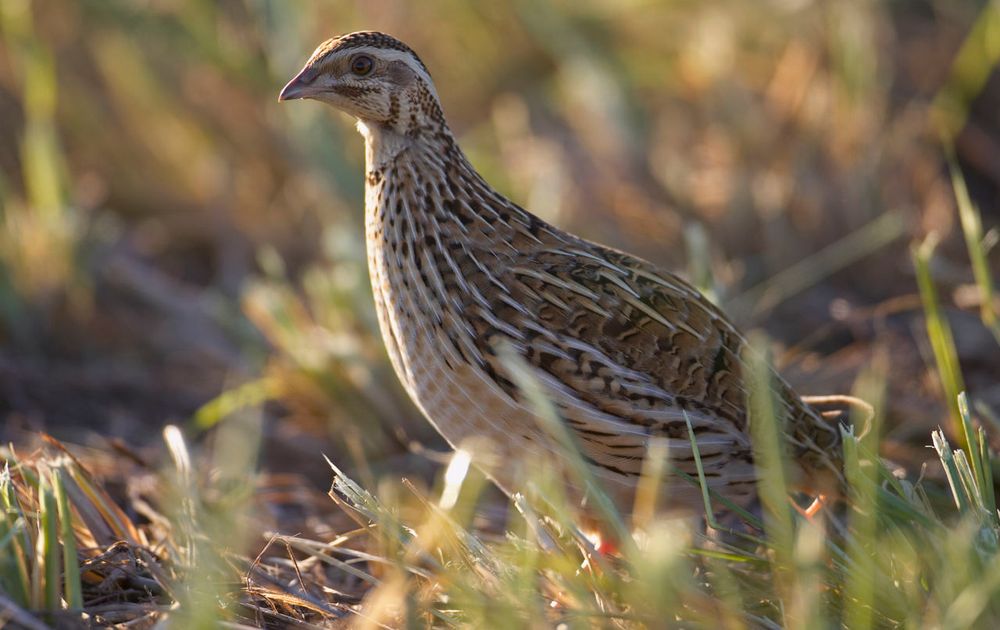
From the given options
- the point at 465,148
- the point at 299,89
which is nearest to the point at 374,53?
the point at 299,89

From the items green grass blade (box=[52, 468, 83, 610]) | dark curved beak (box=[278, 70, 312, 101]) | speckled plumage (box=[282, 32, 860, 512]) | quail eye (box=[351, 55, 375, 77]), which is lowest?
green grass blade (box=[52, 468, 83, 610])

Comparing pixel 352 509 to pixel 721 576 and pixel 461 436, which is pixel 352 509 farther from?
pixel 721 576

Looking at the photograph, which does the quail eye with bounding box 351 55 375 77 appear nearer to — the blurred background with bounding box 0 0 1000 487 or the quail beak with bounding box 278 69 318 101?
the quail beak with bounding box 278 69 318 101

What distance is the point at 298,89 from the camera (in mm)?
3336

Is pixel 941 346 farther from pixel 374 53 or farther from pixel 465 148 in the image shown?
pixel 465 148

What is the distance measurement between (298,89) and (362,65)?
0.62ft

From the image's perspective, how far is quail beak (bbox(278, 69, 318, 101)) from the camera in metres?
3.32

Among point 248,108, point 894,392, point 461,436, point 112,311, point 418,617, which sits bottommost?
point 418,617

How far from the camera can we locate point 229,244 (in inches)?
245

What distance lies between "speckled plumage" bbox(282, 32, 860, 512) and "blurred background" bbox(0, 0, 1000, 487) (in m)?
0.79

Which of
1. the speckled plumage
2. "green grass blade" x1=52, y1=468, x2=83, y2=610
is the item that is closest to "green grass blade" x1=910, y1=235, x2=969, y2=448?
the speckled plumage

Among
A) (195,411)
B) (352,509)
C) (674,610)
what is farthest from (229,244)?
(674,610)

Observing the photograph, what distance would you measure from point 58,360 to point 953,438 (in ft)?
12.4

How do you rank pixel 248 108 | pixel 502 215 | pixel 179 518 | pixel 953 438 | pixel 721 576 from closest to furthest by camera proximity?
pixel 721 576, pixel 179 518, pixel 502 215, pixel 953 438, pixel 248 108
